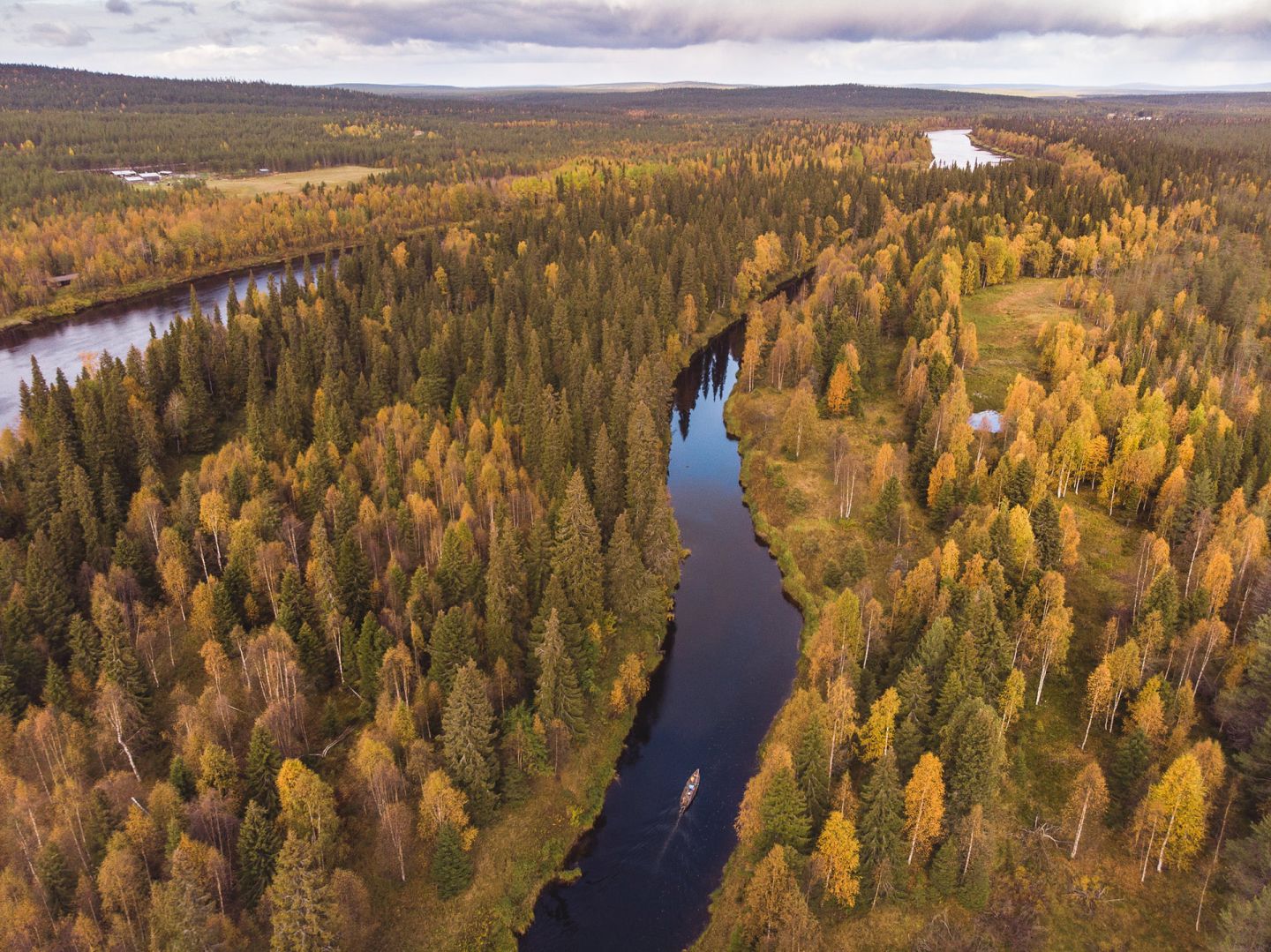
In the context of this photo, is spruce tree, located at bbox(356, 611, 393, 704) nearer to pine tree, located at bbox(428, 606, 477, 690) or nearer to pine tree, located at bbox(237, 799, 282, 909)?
pine tree, located at bbox(428, 606, 477, 690)

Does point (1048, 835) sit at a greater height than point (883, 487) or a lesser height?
lesser

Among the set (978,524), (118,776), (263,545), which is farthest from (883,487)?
(118,776)

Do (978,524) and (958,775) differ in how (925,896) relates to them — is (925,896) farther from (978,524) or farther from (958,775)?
(978,524)

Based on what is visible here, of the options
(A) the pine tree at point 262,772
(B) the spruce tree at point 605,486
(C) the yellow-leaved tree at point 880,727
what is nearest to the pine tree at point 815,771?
(C) the yellow-leaved tree at point 880,727

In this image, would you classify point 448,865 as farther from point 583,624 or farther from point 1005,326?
point 1005,326

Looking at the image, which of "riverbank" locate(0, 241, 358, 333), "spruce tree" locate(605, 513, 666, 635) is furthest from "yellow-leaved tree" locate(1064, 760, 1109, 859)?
"riverbank" locate(0, 241, 358, 333)

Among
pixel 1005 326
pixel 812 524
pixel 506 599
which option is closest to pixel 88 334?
pixel 506 599
